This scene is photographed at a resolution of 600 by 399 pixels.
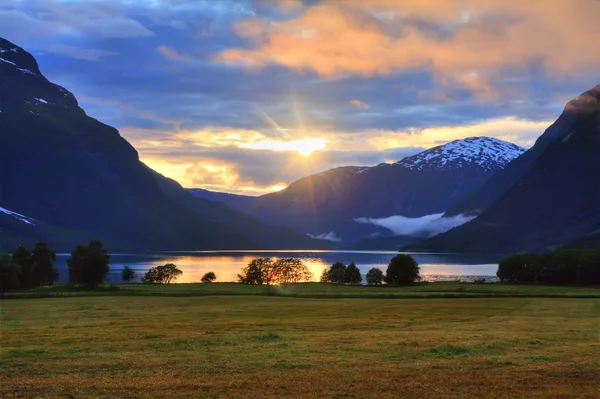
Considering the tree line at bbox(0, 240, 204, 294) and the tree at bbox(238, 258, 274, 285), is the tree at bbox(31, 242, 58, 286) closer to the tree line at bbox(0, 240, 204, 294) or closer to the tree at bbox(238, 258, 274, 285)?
the tree line at bbox(0, 240, 204, 294)

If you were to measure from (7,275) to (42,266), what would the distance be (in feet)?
77.7

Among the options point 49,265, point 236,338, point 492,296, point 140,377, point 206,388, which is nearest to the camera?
point 206,388

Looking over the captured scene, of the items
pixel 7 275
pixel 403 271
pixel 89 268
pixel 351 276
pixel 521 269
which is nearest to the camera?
pixel 7 275

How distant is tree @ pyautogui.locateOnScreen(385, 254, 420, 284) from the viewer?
172000 millimetres

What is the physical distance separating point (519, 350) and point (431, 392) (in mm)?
14032

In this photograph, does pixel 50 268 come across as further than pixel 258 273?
No

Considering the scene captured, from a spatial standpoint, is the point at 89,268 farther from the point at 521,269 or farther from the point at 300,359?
the point at 300,359

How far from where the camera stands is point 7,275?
121m

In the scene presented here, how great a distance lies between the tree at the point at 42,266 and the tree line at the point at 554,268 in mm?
119811

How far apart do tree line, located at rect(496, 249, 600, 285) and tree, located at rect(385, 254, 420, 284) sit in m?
28.3

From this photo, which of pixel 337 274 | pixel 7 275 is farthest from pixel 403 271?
pixel 7 275

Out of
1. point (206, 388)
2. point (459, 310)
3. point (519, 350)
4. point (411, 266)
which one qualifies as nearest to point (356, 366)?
point (206, 388)

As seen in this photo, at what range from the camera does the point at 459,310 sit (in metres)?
77.2

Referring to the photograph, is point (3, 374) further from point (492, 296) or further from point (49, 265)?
point (49, 265)
